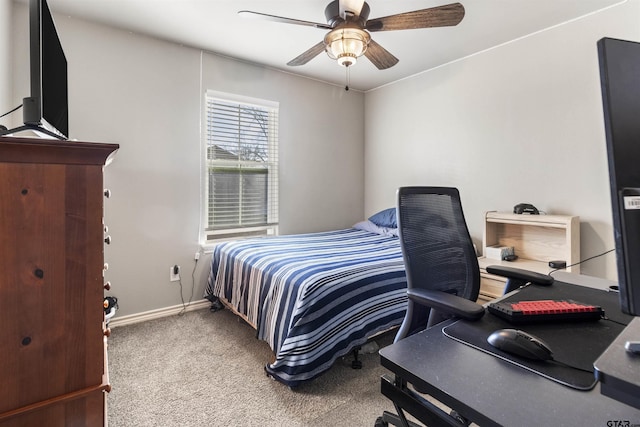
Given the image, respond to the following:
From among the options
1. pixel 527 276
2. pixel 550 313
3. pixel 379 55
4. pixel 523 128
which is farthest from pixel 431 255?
pixel 523 128

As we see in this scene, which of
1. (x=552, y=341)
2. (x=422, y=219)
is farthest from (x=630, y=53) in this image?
(x=422, y=219)

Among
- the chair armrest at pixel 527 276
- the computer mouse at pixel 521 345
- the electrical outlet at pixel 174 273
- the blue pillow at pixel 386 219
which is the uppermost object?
the blue pillow at pixel 386 219

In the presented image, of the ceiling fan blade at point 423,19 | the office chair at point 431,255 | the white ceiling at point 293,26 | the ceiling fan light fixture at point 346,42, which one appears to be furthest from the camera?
the white ceiling at point 293,26

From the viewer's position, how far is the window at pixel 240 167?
3.09 meters

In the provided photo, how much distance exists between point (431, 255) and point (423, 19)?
140cm

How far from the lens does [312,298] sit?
68.6 inches

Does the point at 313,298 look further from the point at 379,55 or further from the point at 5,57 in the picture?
the point at 5,57

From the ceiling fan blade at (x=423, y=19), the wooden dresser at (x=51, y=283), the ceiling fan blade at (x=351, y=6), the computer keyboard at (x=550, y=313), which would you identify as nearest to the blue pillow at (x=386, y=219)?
the ceiling fan blade at (x=423, y=19)

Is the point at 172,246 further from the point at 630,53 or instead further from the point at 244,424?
the point at 630,53

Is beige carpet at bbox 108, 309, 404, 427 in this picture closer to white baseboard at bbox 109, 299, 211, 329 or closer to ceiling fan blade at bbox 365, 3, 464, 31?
white baseboard at bbox 109, 299, 211, 329

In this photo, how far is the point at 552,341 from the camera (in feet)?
2.63

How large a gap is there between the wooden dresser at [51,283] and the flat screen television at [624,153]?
1171 mm

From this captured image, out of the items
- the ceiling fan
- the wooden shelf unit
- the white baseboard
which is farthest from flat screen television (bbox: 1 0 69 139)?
the wooden shelf unit

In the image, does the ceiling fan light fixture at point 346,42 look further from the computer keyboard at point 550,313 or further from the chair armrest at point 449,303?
the computer keyboard at point 550,313
